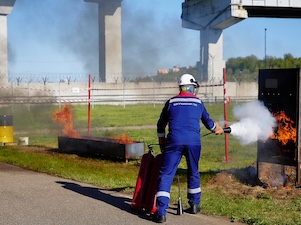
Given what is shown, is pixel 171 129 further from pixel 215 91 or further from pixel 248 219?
pixel 215 91

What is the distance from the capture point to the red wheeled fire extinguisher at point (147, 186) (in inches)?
290

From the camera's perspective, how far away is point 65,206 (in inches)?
309

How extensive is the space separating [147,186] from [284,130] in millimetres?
2803

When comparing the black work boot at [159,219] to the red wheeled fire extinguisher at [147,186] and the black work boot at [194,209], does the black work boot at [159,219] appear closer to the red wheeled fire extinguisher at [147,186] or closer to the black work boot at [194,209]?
the red wheeled fire extinguisher at [147,186]

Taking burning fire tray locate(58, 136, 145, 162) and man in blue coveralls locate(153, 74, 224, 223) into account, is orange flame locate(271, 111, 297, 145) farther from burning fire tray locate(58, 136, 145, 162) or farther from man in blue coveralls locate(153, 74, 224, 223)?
burning fire tray locate(58, 136, 145, 162)

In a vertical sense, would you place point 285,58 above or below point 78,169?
above

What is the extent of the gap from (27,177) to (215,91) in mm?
35107

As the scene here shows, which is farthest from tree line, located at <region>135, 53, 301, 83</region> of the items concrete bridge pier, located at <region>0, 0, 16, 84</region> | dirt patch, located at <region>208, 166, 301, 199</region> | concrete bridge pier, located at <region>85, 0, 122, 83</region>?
dirt patch, located at <region>208, 166, 301, 199</region>

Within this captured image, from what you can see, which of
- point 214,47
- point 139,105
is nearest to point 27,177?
point 139,105

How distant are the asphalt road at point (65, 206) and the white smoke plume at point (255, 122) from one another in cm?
207

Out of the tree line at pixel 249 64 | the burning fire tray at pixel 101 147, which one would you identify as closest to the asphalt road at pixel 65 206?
the burning fire tray at pixel 101 147

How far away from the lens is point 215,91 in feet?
147

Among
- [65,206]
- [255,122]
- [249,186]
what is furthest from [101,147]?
[65,206]

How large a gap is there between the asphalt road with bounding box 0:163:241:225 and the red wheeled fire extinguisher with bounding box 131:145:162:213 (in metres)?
0.15
